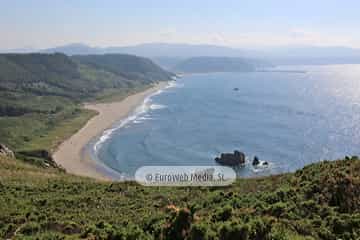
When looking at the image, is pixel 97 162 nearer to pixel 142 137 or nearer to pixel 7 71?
pixel 142 137

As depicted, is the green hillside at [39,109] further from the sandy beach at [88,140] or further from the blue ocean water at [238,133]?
the blue ocean water at [238,133]

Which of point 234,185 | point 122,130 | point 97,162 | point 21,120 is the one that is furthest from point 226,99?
point 234,185

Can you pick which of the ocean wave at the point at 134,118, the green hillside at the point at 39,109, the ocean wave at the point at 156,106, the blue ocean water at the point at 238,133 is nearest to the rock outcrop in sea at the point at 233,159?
the blue ocean water at the point at 238,133

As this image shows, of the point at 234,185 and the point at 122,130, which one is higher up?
the point at 234,185
